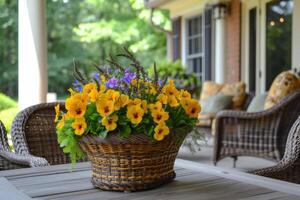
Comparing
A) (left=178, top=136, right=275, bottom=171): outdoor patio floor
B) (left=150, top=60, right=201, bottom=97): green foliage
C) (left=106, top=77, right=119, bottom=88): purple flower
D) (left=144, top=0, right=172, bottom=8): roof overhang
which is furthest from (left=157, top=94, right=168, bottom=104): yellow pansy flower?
(left=144, top=0, right=172, bottom=8): roof overhang

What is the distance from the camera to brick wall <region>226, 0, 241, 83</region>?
7.70 m

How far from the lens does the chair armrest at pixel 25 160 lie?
169 centimetres

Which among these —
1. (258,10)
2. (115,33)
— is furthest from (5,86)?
(258,10)

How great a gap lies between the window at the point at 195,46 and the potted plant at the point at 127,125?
25.6ft

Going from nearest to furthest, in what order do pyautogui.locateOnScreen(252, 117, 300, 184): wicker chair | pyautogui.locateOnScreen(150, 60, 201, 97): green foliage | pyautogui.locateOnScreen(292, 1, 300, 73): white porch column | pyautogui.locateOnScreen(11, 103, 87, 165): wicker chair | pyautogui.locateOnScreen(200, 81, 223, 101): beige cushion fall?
1. pyautogui.locateOnScreen(252, 117, 300, 184): wicker chair
2. pyautogui.locateOnScreen(11, 103, 87, 165): wicker chair
3. pyautogui.locateOnScreen(292, 1, 300, 73): white porch column
4. pyautogui.locateOnScreen(200, 81, 223, 101): beige cushion
5. pyautogui.locateOnScreen(150, 60, 201, 97): green foliage

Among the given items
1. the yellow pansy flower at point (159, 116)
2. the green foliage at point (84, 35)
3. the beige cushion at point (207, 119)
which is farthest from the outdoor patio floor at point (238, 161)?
the green foliage at point (84, 35)

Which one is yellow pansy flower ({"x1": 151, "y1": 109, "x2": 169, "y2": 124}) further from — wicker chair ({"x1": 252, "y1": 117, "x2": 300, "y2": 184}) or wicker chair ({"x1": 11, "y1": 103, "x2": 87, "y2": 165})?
wicker chair ({"x1": 11, "y1": 103, "x2": 87, "y2": 165})

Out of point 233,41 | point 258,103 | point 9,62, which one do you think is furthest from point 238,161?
point 9,62

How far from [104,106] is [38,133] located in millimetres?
1057

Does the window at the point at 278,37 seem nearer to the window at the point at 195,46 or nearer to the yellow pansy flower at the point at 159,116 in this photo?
the window at the point at 195,46

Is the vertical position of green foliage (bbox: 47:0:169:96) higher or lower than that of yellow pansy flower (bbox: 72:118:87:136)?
higher

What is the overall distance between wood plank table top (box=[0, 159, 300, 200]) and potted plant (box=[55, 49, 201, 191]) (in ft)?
0.17

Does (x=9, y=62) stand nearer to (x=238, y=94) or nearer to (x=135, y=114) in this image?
(x=238, y=94)

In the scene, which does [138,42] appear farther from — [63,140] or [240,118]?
[63,140]
